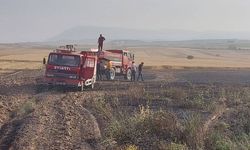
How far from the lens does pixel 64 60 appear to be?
2917cm

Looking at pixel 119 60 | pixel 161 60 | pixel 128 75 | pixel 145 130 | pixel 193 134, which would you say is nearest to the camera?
pixel 193 134

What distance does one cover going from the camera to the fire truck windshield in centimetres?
2908

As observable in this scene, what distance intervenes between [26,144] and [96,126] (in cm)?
408

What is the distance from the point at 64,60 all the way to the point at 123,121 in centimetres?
1347

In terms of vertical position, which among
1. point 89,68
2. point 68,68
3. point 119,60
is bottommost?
point 119,60

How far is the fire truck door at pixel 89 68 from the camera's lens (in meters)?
29.8

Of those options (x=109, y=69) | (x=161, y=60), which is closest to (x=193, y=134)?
(x=109, y=69)

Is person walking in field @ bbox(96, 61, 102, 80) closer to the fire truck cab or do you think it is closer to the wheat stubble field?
the fire truck cab

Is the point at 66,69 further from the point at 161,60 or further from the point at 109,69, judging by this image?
the point at 161,60

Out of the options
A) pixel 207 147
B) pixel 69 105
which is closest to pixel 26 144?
pixel 207 147

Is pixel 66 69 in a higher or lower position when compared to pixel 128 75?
higher

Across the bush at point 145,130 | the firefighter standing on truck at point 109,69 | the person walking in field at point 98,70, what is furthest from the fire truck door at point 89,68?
the bush at point 145,130

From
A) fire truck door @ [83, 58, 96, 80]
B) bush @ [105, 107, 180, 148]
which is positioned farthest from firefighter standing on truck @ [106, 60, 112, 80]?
bush @ [105, 107, 180, 148]

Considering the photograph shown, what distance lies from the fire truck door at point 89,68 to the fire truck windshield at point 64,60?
670 millimetres
